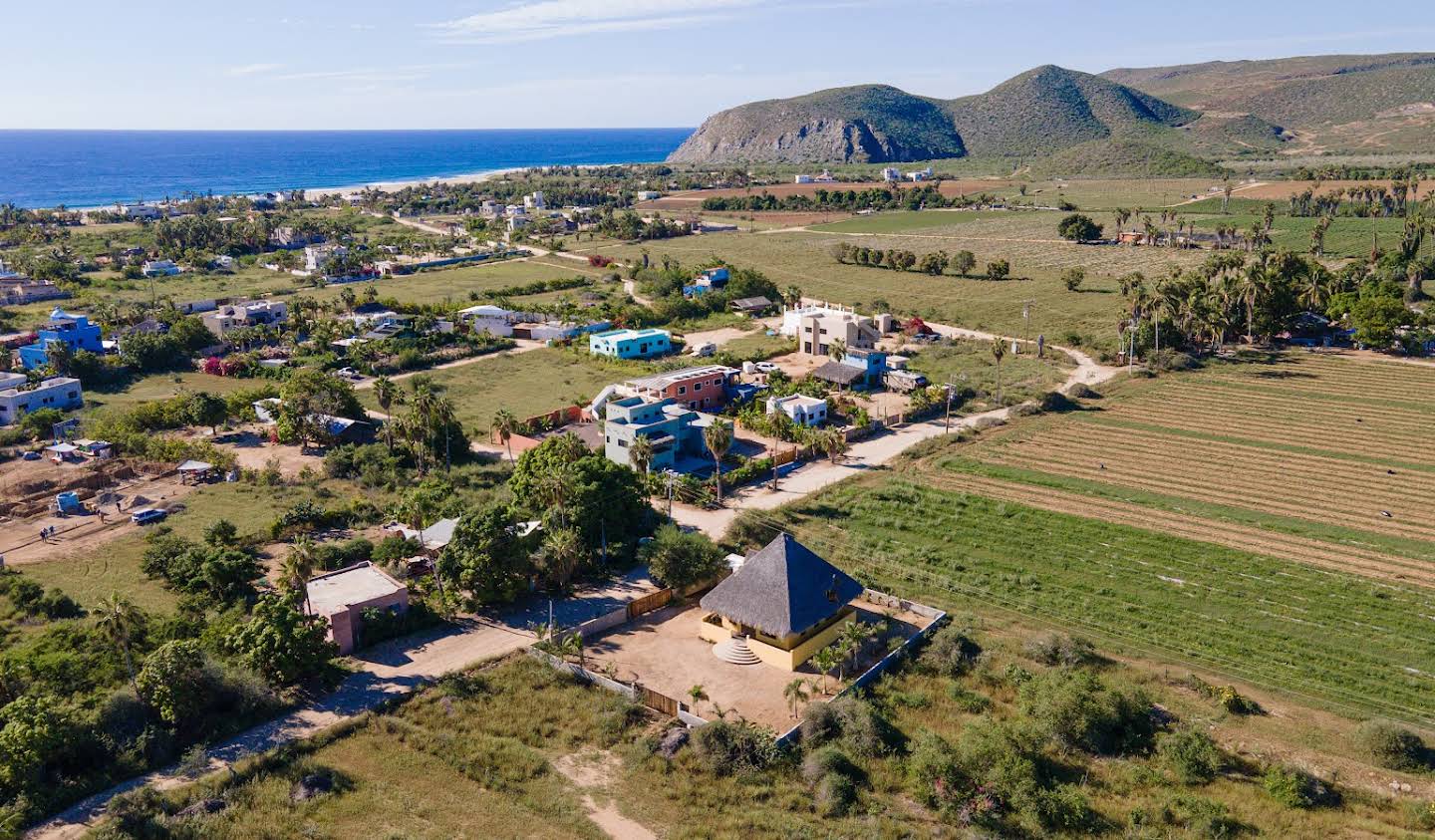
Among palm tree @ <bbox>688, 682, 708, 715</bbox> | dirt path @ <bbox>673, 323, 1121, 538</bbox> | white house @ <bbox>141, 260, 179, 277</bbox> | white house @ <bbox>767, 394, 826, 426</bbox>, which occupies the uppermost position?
white house @ <bbox>141, 260, 179, 277</bbox>

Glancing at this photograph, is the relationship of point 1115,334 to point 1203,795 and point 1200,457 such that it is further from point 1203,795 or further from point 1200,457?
point 1203,795

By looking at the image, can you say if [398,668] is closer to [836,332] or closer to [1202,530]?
[1202,530]

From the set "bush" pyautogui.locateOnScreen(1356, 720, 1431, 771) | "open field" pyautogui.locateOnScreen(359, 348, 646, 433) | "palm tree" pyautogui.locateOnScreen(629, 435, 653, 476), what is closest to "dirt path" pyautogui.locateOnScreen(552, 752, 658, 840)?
"bush" pyautogui.locateOnScreen(1356, 720, 1431, 771)

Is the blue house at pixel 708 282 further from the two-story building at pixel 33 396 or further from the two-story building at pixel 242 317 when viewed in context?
the two-story building at pixel 33 396

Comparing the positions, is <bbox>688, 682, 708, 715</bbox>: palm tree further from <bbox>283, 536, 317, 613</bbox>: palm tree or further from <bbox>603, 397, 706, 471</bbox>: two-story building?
<bbox>603, 397, 706, 471</bbox>: two-story building

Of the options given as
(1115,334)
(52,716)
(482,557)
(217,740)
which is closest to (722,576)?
(482,557)

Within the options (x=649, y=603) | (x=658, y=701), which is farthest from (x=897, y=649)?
(x=649, y=603)
